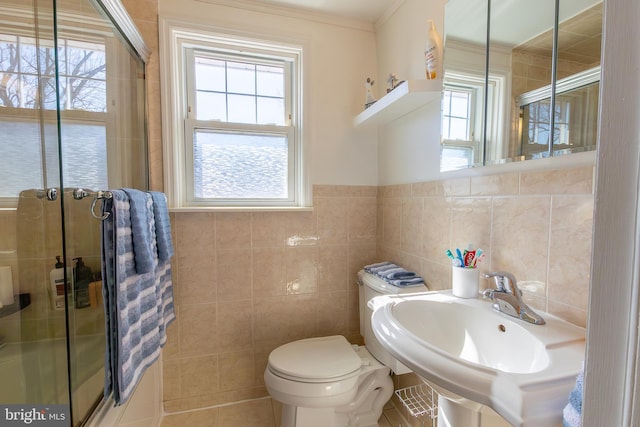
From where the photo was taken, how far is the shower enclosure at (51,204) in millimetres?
908

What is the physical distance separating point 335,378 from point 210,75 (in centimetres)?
172

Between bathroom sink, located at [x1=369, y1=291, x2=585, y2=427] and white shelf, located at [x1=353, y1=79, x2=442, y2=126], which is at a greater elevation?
white shelf, located at [x1=353, y1=79, x2=442, y2=126]

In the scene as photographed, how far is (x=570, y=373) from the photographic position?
0.52 m

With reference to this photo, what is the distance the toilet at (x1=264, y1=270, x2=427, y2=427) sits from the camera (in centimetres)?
115

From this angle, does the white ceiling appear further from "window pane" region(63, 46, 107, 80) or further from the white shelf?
"window pane" region(63, 46, 107, 80)

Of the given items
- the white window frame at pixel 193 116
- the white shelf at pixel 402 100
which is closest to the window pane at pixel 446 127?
the white shelf at pixel 402 100

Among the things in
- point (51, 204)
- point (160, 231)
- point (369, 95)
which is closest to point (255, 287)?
point (160, 231)

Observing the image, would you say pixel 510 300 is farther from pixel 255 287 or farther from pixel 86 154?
pixel 86 154

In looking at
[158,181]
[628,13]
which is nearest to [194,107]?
[158,181]

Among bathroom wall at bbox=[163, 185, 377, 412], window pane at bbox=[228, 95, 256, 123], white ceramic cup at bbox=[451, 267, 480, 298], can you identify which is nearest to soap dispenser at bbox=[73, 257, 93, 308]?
bathroom wall at bbox=[163, 185, 377, 412]

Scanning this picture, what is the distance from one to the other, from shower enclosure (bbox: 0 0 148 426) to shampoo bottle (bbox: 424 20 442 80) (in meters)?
1.28

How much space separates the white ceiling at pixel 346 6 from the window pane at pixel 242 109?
1.68 ft

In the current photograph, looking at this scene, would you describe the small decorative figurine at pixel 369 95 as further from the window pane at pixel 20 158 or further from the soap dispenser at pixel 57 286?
the soap dispenser at pixel 57 286

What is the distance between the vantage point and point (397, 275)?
1.31 meters
